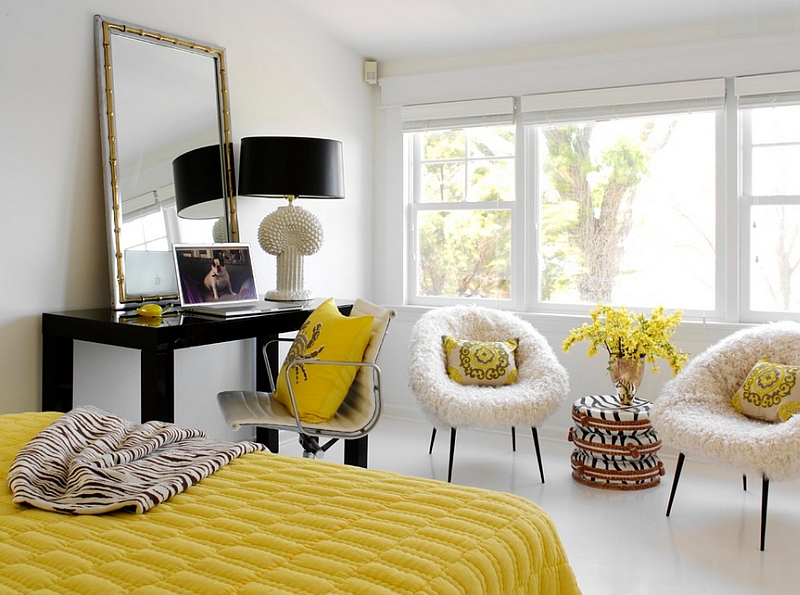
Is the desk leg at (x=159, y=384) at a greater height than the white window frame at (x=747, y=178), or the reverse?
the white window frame at (x=747, y=178)

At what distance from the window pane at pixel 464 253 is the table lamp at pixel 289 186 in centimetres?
113

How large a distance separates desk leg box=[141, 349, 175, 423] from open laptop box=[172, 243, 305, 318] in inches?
17.0

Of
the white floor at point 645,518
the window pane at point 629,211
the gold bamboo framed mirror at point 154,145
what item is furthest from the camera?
the window pane at point 629,211

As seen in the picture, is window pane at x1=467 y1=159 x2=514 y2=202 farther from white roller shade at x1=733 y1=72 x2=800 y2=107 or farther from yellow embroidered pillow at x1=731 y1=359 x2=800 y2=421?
yellow embroidered pillow at x1=731 y1=359 x2=800 y2=421

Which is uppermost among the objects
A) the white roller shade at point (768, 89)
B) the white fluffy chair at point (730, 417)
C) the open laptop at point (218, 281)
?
the white roller shade at point (768, 89)

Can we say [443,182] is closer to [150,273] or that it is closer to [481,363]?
[481,363]

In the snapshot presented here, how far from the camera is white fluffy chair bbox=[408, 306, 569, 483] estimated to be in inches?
138

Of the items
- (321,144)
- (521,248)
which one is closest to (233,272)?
(321,144)

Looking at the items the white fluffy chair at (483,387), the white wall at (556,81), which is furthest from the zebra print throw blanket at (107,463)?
the white wall at (556,81)

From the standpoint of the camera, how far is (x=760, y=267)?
159 inches

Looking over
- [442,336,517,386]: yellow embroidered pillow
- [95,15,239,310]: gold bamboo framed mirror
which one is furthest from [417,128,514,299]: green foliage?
[95,15,239,310]: gold bamboo framed mirror

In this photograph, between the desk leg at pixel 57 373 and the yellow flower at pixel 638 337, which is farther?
the yellow flower at pixel 638 337

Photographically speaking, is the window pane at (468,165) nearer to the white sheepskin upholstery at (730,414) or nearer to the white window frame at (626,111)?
the white window frame at (626,111)

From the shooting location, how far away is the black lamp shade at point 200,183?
370cm
